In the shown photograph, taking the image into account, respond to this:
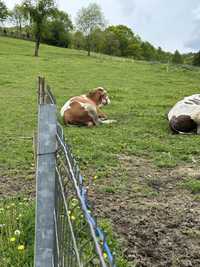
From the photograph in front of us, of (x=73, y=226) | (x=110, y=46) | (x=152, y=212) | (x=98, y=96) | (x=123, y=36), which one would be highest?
(x=123, y=36)

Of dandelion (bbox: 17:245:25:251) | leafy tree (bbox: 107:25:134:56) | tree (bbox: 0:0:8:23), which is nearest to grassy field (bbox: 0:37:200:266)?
dandelion (bbox: 17:245:25:251)

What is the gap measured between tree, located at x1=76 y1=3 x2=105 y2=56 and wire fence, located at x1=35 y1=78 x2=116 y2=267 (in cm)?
5195

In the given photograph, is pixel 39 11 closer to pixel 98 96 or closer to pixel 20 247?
pixel 98 96

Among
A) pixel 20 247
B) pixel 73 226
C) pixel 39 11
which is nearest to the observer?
pixel 73 226

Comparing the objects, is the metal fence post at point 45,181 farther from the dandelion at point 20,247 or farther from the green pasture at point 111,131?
the green pasture at point 111,131

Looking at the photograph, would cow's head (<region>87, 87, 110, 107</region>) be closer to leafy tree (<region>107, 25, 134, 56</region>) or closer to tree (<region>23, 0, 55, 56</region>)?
tree (<region>23, 0, 55, 56</region>)

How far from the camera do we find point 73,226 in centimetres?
165

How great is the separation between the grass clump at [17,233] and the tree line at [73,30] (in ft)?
109

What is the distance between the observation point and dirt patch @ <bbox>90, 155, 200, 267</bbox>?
10.7 feet

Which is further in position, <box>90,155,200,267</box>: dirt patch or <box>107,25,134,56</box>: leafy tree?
<box>107,25,134,56</box>: leafy tree

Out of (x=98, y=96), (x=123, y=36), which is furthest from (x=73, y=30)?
(x=98, y=96)

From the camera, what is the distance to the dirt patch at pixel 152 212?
10.7 feet

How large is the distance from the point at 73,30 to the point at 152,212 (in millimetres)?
61159

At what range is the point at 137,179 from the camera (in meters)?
5.04
